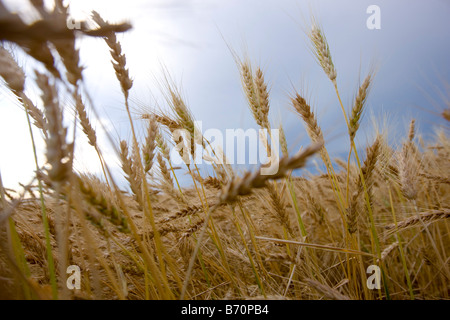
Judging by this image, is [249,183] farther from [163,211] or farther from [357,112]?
[163,211]

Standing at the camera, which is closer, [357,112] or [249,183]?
[249,183]

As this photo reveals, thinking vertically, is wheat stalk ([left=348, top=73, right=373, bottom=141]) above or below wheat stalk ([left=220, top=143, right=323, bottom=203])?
above

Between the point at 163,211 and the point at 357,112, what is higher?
the point at 357,112

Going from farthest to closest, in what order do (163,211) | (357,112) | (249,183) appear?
1. (163,211)
2. (357,112)
3. (249,183)

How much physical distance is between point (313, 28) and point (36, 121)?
71.6 inches

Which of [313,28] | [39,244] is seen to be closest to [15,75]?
[39,244]

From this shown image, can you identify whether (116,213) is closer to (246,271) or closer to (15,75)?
(15,75)

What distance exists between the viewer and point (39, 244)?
1.34 m

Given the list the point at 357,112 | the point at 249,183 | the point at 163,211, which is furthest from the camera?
the point at 163,211

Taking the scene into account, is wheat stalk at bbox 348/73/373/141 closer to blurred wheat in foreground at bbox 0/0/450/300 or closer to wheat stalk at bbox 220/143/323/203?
blurred wheat in foreground at bbox 0/0/450/300

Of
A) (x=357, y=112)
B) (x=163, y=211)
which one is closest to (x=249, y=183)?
(x=357, y=112)

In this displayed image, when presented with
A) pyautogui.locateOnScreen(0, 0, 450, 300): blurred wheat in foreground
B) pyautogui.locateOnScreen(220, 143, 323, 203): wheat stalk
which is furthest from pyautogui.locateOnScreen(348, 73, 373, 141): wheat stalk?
pyautogui.locateOnScreen(220, 143, 323, 203): wheat stalk

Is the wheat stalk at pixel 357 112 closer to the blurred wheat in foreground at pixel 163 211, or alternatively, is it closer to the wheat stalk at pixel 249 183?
the blurred wheat in foreground at pixel 163 211

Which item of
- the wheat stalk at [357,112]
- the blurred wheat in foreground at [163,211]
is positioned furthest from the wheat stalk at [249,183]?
the wheat stalk at [357,112]
